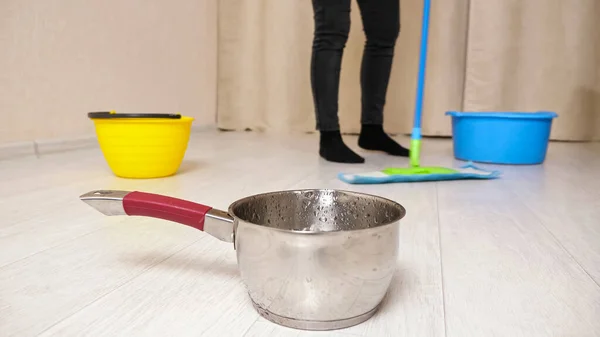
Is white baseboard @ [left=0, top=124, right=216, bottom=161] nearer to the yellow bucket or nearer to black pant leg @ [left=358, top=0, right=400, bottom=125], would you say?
the yellow bucket

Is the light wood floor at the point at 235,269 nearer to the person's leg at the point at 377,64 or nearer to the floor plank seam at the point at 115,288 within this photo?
the floor plank seam at the point at 115,288

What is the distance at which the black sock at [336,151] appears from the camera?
146cm

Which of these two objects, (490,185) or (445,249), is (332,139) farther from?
(445,249)

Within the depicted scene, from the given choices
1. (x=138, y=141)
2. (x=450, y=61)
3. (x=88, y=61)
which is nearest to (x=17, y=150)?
(x=88, y=61)

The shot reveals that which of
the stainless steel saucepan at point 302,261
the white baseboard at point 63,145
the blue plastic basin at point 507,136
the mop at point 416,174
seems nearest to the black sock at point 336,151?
the mop at point 416,174

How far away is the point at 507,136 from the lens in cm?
160

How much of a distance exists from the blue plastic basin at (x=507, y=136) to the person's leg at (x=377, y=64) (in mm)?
234

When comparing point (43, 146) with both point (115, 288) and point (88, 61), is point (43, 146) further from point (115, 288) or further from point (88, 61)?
point (115, 288)

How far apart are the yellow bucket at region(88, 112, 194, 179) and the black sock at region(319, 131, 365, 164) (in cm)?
47

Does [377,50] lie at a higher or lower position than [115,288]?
higher

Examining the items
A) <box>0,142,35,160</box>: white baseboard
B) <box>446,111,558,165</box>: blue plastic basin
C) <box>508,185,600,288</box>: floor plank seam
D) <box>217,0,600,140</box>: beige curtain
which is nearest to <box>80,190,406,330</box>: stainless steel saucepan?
<box>508,185,600,288</box>: floor plank seam

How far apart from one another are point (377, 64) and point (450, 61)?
83 cm

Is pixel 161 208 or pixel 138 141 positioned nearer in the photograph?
pixel 161 208

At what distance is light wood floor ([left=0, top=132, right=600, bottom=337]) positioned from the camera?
1.52ft
